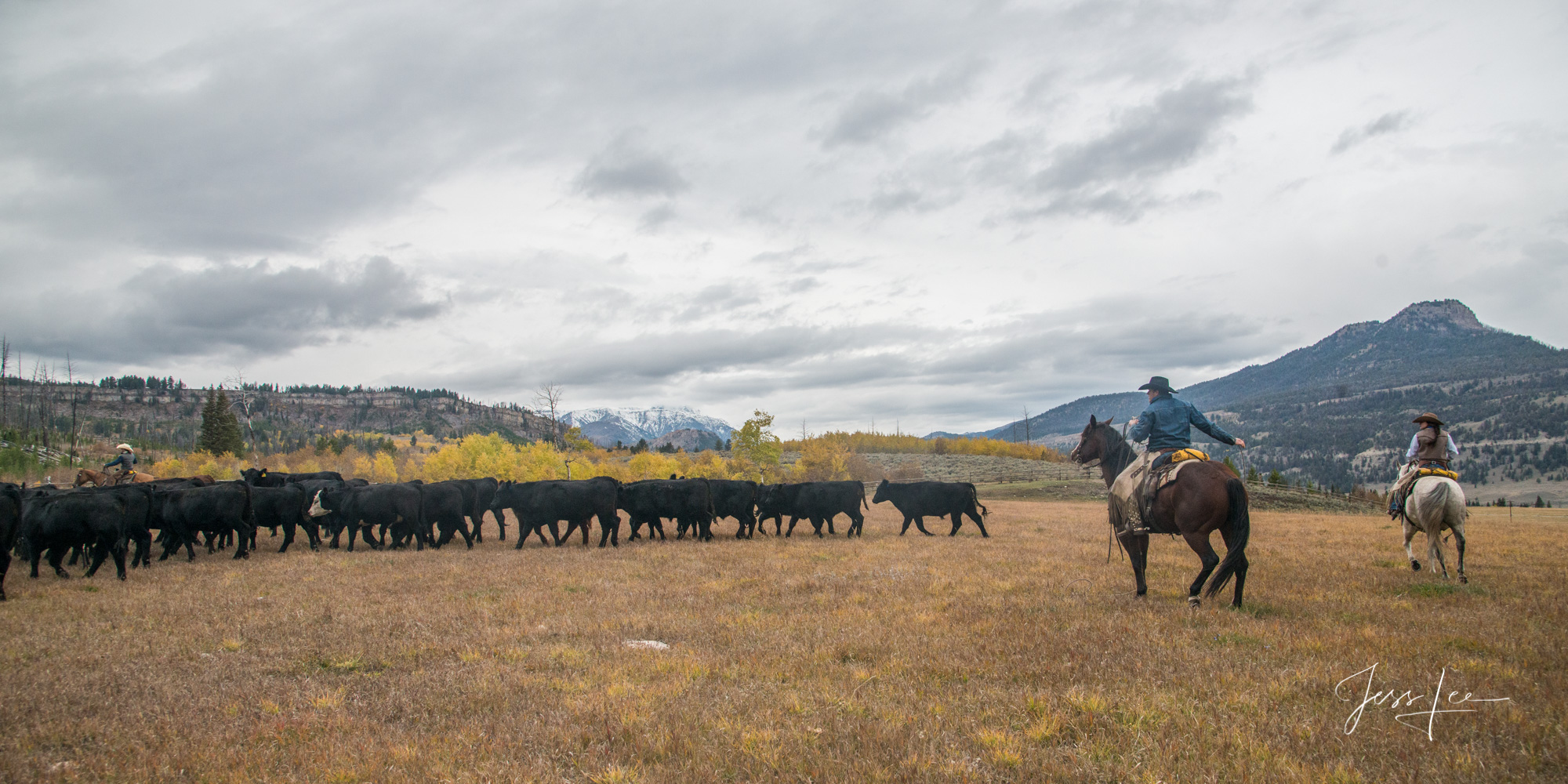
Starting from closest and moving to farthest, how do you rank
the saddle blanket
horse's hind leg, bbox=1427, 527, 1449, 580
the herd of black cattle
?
the saddle blanket < horse's hind leg, bbox=1427, 527, 1449, 580 < the herd of black cattle

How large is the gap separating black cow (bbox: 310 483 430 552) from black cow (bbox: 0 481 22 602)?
7.28 meters

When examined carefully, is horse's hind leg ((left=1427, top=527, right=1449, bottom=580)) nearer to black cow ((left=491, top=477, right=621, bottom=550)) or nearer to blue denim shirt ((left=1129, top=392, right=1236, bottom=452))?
blue denim shirt ((left=1129, top=392, right=1236, bottom=452))

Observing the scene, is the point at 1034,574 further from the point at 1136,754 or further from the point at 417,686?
the point at 417,686

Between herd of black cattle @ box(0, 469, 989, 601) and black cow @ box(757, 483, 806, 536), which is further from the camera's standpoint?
black cow @ box(757, 483, 806, 536)

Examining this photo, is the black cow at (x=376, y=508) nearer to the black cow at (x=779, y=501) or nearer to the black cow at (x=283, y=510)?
the black cow at (x=283, y=510)

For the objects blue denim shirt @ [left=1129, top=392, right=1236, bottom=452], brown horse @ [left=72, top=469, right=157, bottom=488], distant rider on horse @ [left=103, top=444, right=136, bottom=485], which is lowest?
brown horse @ [left=72, top=469, right=157, bottom=488]

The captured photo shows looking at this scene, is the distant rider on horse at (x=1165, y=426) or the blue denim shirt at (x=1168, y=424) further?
the blue denim shirt at (x=1168, y=424)

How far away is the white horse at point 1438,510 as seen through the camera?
11680mm

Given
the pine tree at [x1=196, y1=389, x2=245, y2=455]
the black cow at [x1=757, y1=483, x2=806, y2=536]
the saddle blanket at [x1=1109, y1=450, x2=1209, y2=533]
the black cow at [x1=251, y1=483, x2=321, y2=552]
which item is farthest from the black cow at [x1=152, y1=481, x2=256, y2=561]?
the pine tree at [x1=196, y1=389, x2=245, y2=455]

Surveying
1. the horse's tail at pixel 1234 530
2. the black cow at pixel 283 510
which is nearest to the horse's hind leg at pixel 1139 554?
the horse's tail at pixel 1234 530

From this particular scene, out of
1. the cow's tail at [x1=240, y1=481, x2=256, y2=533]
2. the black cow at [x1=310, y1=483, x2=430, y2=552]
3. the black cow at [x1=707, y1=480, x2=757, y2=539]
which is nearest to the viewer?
the cow's tail at [x1=240, y1=481, x2=256, y2=533]

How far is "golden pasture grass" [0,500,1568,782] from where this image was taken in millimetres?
4938

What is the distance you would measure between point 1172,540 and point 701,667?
644 inches
